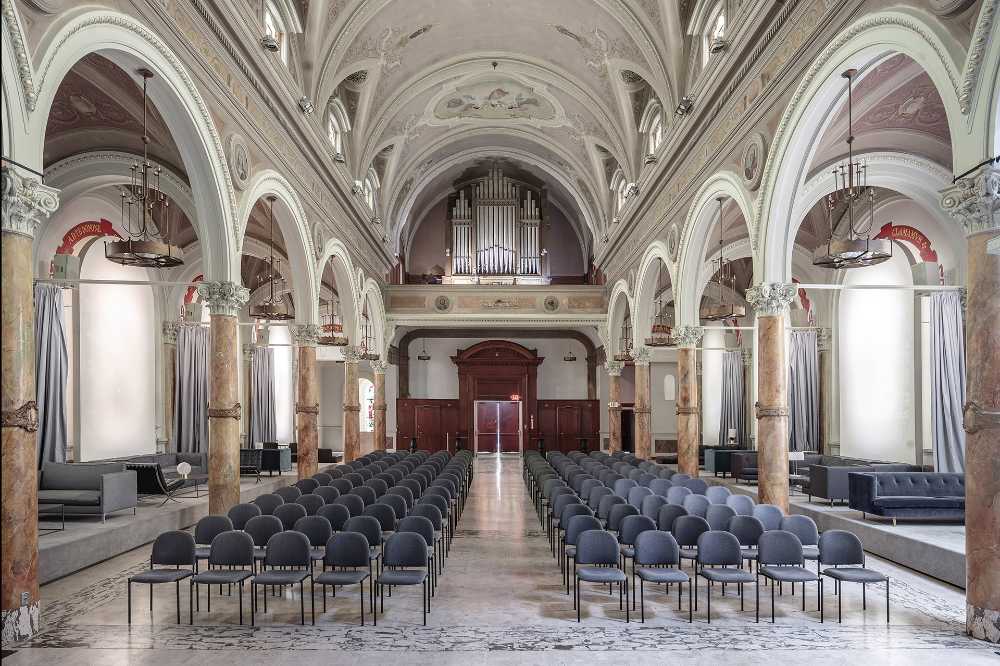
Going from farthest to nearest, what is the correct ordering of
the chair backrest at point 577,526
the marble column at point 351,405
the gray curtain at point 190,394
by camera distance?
1. the marble column at point 351,405
2. the gray curtain at point 190,394
3. the chair backrest at point 577,526

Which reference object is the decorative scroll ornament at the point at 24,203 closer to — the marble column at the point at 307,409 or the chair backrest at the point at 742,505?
the chair backrest at the point at 742,505

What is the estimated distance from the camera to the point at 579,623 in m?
7.15

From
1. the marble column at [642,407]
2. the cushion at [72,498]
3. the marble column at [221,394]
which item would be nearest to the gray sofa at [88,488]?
the cushion at [72,498]

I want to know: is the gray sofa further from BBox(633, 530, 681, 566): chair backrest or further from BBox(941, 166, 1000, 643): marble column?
BBox(941, 166, 1000, 643): marble column

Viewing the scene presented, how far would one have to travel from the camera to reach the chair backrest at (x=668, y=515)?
30.3 ft

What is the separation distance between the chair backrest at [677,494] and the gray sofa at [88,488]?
8.15 metres

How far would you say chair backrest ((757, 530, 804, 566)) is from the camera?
7617mm

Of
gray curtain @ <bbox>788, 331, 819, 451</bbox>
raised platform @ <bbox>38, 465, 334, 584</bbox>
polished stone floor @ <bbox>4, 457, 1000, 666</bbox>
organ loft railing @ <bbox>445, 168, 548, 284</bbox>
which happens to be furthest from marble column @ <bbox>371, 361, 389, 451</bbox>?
polished stone floor @ <bbox>4, 457, 1000, 666</bbox>

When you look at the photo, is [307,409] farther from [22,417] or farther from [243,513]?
[22,417]

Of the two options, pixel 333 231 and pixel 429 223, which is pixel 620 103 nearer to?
pixel 333 231

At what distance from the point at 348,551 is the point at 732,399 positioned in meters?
18.9

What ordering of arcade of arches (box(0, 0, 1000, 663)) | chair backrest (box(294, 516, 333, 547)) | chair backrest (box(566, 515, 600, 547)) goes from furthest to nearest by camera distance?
1. chair backrest (box(566, 515, 600, 547))
2. chair backrest (box(294, 516, 333, 547))
3. arcade of arches (box(0, 0, 1000, 663))

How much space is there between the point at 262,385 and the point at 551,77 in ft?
42.1

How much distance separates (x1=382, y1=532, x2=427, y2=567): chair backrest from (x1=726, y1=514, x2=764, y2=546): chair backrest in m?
3.56
